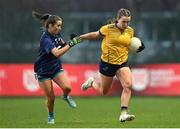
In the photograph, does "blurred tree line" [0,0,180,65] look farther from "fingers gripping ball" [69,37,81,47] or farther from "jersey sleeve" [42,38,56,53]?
"fingers gripping ball" [69,37,81,47]

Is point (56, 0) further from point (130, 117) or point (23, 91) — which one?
point (130, 117)

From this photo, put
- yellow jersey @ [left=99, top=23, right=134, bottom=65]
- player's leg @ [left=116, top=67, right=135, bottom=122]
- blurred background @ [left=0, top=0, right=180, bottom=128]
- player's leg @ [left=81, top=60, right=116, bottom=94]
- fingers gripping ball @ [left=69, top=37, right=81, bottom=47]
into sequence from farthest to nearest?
blurred background @ [left=0, top=0, right=180, bottom=128] < player's leg @ [left=81, top=60, right=116, bottom=94] < yellow jersey @ [left=99, top=23, right=134, bottom=65] < player's leg @ [left=116, top=67, right=135, bottom=122] < fingers gripping ball @ [left=69, top=37, right=81, bottom=47]

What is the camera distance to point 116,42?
14688mm

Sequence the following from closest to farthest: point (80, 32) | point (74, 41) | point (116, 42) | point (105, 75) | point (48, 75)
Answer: point (74, 41), point (116, 42), point (48, 75), point (105, 75), point (80, 32)

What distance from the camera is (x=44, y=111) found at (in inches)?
795

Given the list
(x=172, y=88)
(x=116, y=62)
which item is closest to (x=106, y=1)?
(x=172, y=88)

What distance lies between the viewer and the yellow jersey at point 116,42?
14.6 meters

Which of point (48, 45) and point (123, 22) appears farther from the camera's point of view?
point (48, 45)

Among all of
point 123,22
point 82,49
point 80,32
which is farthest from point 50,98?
point 80,32

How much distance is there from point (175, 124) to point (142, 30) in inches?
761

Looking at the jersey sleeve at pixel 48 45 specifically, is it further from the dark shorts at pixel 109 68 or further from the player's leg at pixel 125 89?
the player's leg at pixel 125 89

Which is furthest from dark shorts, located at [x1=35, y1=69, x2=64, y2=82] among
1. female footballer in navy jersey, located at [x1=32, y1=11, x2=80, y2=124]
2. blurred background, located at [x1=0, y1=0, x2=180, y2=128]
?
blurred background, located at [x1=0, y1=0, x2=180, y2=128]

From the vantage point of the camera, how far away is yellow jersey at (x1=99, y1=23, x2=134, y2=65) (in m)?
14.6

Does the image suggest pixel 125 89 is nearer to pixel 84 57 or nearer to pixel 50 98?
pixel 50 98
